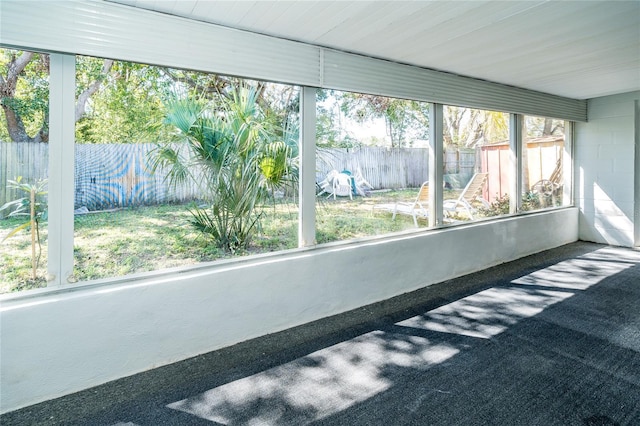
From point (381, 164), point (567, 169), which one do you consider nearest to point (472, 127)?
point (381, 164)

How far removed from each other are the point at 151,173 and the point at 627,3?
3359 millimetres

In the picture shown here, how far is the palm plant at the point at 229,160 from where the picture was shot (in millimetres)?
2758

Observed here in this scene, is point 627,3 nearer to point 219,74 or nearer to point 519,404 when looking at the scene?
point 519,404

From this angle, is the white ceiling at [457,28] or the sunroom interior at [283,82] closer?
the sunroom interior at [283,82]

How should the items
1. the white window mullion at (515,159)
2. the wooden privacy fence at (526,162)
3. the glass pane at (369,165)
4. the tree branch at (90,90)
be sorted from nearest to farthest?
1. the tree branch at (90,90)
2. the glass pane at (369,165)
3. the wooden privacy fence at (526,162)
4. the white window mullion at (515,159)

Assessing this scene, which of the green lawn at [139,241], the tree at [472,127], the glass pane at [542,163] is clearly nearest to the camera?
the green lawn at [139,241]

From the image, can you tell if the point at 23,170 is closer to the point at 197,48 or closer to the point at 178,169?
the point at 178,169

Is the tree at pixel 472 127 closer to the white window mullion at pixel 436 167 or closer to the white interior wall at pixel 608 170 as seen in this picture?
the white window mullion at pixel 436 167

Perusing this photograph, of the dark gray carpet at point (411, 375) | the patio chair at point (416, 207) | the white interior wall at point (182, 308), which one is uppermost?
the patio chair at point (416, 207)

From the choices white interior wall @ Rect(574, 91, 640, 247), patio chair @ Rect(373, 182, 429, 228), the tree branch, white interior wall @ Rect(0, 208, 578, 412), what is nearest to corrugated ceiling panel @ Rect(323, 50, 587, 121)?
white interior wall @ Rect(574, 91, 640, 247)

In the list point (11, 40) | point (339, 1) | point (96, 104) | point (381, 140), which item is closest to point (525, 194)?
point (381, 140)

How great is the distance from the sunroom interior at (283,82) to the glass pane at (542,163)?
1072mm

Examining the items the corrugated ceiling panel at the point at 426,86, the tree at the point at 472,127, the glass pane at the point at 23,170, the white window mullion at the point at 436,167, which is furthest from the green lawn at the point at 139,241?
the tree at the point at 472,127

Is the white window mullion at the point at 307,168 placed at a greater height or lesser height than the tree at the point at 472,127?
lesser
